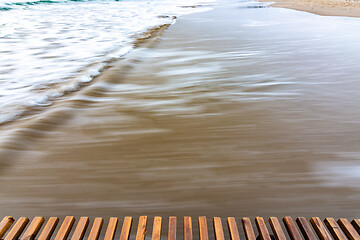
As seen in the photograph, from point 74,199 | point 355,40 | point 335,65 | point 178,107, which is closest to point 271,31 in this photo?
point 355,40

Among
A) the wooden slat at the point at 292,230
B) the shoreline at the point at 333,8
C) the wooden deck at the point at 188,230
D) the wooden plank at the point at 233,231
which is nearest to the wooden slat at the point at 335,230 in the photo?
the wooden deck at the point at 188,230

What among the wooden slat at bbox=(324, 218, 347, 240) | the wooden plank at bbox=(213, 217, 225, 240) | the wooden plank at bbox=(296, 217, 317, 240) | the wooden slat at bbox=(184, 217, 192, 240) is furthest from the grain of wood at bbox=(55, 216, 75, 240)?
the wooden slat at bbox=(324, 218, 347, 240)

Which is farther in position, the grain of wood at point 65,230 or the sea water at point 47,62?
the sea water at point 47,62

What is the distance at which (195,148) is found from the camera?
7.55ft

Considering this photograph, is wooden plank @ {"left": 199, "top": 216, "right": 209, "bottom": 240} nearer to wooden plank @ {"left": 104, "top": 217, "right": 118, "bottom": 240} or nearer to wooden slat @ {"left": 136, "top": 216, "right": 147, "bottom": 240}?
wooden slat @ {"left": 136, "top": 216, "right": 147, "bottom": 240}

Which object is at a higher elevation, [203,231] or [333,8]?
[333,8]

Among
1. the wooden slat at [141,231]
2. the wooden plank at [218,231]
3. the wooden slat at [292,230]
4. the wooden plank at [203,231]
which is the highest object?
the wooden slat at [292,230]

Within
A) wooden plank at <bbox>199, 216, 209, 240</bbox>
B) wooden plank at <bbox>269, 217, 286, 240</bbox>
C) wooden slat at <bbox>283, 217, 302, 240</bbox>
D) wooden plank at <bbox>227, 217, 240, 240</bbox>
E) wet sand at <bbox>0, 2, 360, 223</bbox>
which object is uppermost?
wooden plank at <bbox>269, 217, 286, 240</bbox>

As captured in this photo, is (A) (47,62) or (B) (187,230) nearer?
(B) (187,230)

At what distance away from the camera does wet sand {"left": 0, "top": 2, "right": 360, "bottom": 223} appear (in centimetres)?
171

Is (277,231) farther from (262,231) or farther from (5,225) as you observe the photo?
(5,225)

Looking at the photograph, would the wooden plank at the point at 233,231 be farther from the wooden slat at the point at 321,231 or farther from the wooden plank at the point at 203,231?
the wooden slat at the point at 321,231

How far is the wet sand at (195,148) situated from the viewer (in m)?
1.71

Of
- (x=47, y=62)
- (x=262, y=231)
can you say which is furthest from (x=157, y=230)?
(x=47, y=62)
